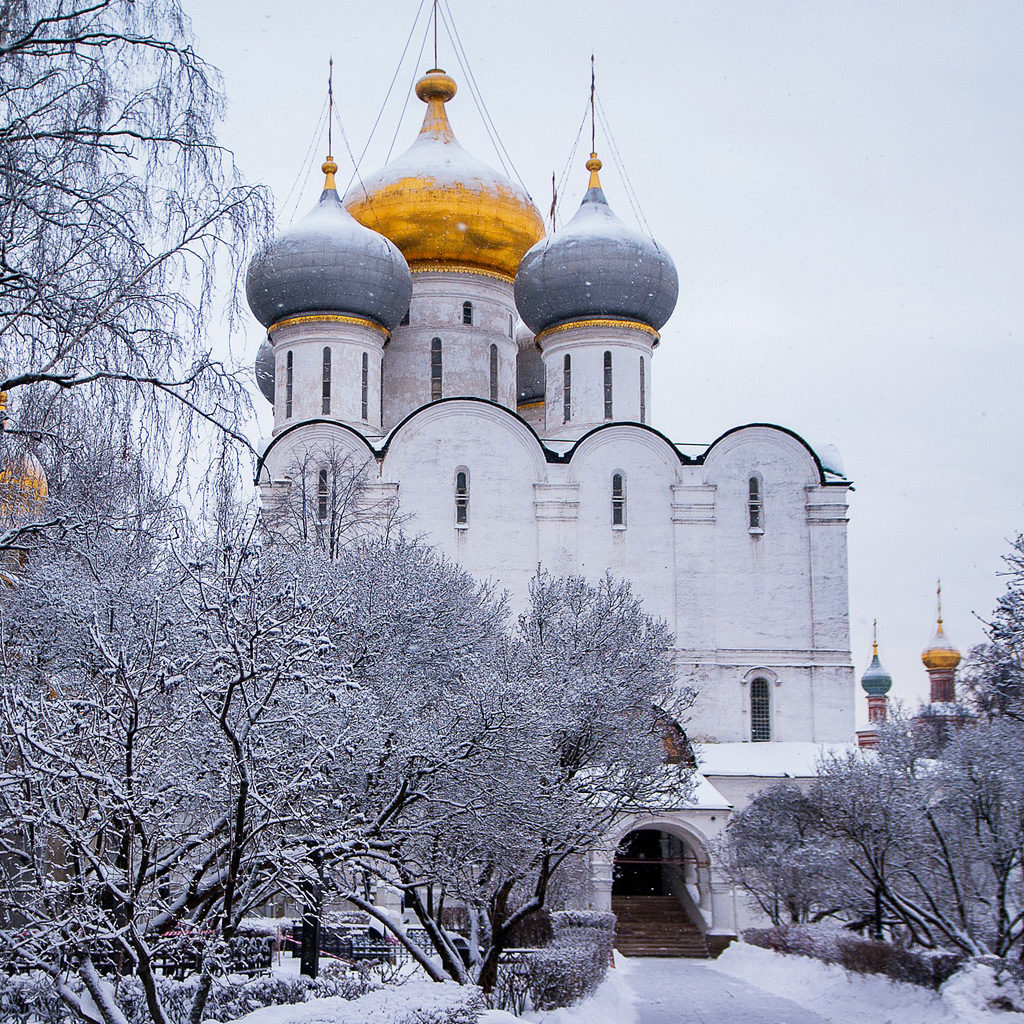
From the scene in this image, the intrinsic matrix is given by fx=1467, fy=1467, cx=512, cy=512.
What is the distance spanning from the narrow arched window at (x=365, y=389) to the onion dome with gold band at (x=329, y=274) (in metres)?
0.82

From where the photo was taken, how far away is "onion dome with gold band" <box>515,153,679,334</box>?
94.0 feet

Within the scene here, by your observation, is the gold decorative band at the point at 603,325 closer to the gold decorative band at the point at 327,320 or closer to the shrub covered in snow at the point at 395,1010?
the gold decorative band at the point at 327,320

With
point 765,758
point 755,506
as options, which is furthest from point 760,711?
point 755,506

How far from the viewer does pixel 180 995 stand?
857 cm

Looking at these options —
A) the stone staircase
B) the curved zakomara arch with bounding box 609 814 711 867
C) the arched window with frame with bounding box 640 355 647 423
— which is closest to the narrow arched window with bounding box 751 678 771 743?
the stone staircase

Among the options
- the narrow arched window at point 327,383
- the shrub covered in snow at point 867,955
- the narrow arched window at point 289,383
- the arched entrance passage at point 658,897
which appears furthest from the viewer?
the narrow arched window at point 289,383

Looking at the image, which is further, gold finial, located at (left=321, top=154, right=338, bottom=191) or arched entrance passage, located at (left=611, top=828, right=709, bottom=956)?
gold finial, located at (left=321, top=154, right=338, bottom=191)

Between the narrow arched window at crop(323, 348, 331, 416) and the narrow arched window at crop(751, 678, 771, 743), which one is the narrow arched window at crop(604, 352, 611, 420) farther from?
the narrow arched window at crop(751, 678, 771, 743)

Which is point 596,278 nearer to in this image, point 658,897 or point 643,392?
point 643,392

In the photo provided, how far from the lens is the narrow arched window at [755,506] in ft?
90.4

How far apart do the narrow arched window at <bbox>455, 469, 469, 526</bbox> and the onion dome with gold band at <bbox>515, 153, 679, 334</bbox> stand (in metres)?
4.03

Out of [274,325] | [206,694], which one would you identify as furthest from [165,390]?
[274,325]

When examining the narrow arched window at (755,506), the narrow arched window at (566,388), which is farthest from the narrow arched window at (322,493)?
the narrow arched window at (755,506)

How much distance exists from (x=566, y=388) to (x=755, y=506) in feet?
14.5
